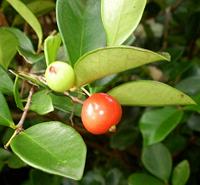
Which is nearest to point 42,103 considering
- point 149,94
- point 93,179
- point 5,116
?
point 5,116

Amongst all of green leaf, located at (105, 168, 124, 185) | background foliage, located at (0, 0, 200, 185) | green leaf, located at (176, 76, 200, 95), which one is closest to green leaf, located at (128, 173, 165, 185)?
background foliage, located at (0, 0, 200, 185)

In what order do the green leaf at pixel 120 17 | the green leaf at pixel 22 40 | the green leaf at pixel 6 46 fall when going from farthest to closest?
1. the green leaf at pixel 22 40
2. the green leaf at pixel 6 46
3. the green leaf at pixel 120 17

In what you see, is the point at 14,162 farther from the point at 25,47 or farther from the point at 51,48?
the point at 51,48

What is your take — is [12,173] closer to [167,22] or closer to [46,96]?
[46,96]

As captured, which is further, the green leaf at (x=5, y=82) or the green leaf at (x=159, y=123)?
the green leaf at (x=159, y=123)

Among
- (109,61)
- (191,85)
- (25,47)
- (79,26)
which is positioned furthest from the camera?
(191,85)

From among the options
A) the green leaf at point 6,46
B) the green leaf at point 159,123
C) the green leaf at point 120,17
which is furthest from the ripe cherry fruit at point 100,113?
the green leaf at point 159,123

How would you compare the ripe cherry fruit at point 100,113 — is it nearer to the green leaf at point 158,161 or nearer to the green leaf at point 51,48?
the green leaf at point 51,48
